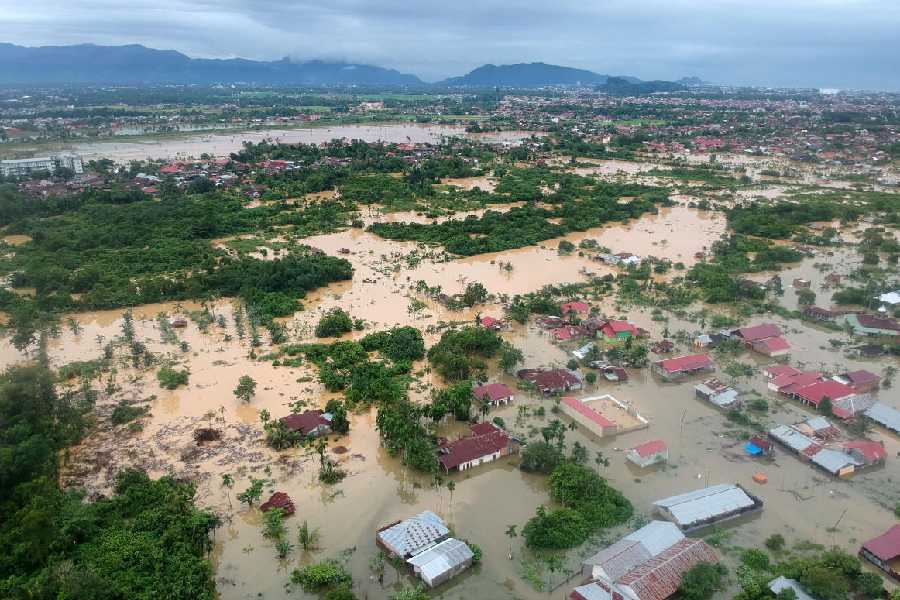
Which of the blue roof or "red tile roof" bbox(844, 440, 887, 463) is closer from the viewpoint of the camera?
"red tile roof" bbox(844, 440, 887, 463)

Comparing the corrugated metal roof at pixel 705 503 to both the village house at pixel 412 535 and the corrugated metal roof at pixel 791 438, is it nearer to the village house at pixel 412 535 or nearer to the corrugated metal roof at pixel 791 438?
the corrugated metal roof at pixel 791 438

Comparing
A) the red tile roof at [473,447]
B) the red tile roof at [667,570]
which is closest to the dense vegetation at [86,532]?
the red tile roof at [473,447]

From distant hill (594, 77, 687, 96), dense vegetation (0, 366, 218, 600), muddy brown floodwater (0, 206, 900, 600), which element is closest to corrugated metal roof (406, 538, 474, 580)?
muddy brown floodwater (0, 206, 900, 600)

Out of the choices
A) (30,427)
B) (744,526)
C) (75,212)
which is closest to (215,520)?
(30,427)

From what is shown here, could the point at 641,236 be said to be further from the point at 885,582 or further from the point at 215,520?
the point at 215,520

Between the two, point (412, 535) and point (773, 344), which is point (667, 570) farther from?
point (773, 344)

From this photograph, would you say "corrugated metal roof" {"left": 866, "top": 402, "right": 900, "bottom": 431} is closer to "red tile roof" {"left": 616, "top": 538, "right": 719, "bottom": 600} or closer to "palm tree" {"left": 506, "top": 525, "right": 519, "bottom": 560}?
"red tile roof" {"left": 616, "top": 538, "right": 719, "bottom": 600}

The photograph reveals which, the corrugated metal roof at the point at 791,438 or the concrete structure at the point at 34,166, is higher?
the concrete structure at the point at 34,166
